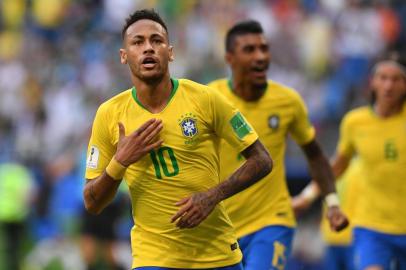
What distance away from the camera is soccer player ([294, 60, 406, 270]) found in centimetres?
1016

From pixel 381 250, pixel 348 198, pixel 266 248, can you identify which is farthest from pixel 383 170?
pixel 348 198

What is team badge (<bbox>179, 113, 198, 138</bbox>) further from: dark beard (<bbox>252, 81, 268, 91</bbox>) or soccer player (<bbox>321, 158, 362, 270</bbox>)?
soccer player (<bbox>321, 158, 362, 270</bbox>)

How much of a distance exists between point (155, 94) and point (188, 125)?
31 centimetres

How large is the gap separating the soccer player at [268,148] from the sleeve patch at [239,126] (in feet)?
5.12

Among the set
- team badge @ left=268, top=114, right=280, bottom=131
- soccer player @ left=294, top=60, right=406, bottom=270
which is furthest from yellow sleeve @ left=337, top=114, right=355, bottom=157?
team badge @ left=268, top=114, right=280, bottom=131

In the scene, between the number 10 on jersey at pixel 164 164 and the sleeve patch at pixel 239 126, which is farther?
the sleeve patch at pixel 239 126

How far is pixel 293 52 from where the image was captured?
752 inches

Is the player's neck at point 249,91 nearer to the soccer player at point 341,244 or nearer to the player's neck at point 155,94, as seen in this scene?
the player's neck at point 155,94

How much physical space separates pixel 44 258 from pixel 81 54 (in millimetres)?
4785

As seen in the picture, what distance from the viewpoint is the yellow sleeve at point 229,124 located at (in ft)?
23.6

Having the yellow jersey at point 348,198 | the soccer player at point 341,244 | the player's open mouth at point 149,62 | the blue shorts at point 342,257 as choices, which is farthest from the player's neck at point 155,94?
the blue shorts at point 342,257

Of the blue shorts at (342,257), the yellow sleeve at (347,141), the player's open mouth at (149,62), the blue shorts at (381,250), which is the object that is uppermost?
the player's open mouth at (149,62)

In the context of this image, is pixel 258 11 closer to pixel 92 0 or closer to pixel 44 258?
pixel 92 0

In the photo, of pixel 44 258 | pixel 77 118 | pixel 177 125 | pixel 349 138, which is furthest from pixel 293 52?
pixel 177 125
